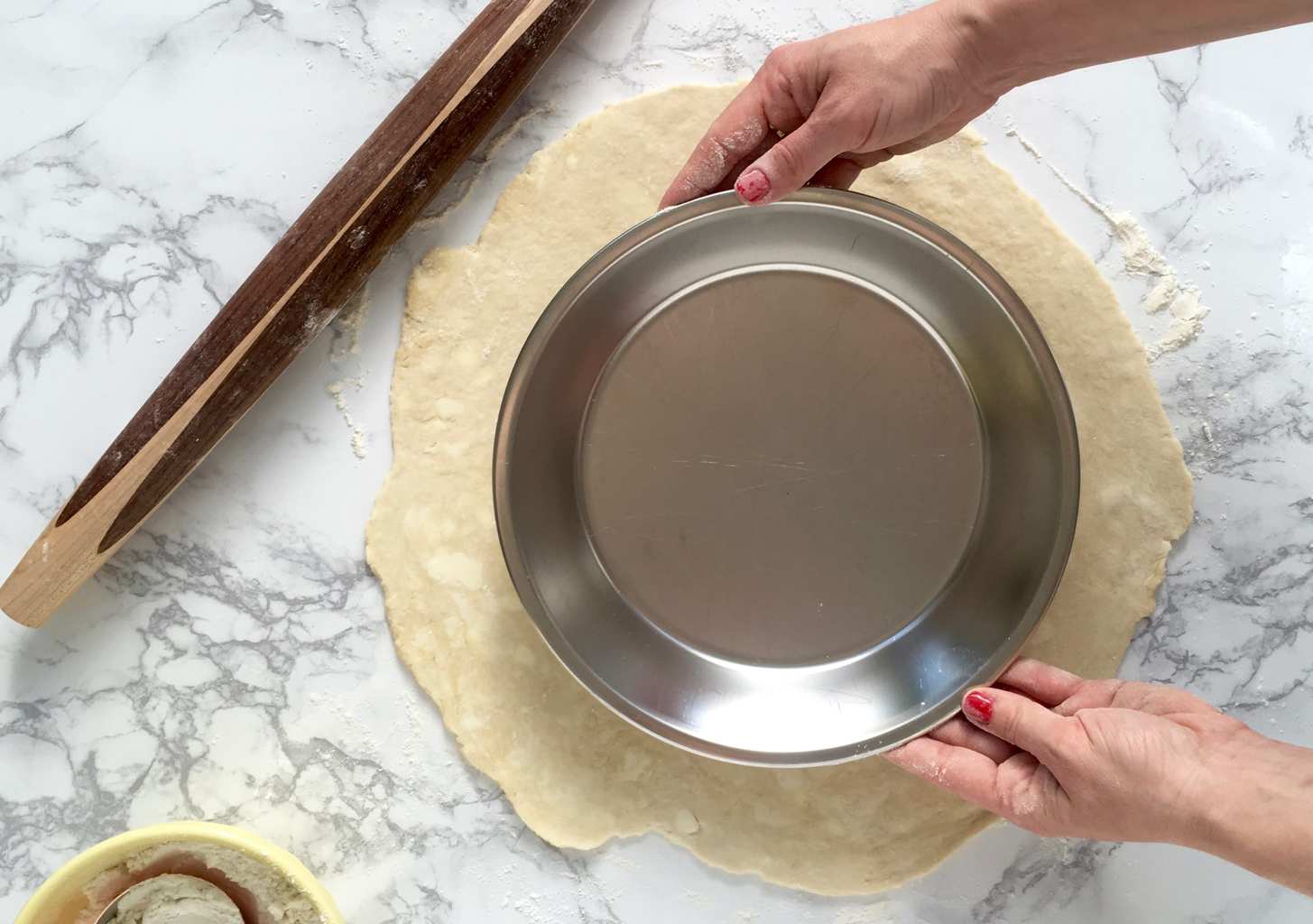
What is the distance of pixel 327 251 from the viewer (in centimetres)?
126

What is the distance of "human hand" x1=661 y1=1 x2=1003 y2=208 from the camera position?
3.70 ft

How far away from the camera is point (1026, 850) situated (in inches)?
53.2

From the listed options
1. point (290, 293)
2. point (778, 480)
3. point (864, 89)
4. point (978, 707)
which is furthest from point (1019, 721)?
point (290, 293)

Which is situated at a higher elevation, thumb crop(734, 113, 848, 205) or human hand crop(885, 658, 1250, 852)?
thumb crop(734, 113, 848, 205)

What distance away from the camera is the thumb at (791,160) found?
1.13 meters

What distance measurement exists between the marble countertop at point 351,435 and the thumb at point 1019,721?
27cm

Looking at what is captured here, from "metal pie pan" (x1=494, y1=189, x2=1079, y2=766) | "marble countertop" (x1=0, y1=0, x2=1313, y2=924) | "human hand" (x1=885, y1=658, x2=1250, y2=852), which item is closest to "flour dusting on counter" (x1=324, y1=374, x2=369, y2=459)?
"marble countertop" (x1=0, y1=0, x2=1313, y2=924)

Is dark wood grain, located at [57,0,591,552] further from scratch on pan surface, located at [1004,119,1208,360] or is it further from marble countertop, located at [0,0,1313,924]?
scratch on pan surface, located at [1004,119,1208,360]

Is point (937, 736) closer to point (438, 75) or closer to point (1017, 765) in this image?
point (1017, 765)

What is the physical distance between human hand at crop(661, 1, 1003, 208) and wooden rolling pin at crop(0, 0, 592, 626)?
1.14ft

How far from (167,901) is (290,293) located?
81 centimetres

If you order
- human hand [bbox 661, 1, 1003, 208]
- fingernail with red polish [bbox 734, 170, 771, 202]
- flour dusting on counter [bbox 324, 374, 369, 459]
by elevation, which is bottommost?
flour dusting on counter [bbox 324, 374, 369, 459]

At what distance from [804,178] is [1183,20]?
0.44 m

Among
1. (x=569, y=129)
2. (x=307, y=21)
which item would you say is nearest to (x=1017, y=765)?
(x=569, y=129)
